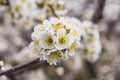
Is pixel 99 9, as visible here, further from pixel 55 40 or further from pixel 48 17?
pixel 55 40

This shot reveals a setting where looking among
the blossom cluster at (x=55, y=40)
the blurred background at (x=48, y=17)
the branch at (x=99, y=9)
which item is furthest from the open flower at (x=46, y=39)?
the branch at (x=99, y=9)

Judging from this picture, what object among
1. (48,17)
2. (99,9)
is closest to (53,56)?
(99,9)

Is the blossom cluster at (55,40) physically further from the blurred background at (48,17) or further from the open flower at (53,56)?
the blurred background at (48,17)

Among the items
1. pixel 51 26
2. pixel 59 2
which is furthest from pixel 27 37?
pixel 51 26

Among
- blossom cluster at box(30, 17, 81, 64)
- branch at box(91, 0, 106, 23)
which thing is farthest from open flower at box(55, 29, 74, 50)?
branch at box(91, 0, 106, 23)

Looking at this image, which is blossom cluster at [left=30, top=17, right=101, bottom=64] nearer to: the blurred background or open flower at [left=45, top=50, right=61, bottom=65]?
open flower at [left=45, top=50, right=61, bottom=65]

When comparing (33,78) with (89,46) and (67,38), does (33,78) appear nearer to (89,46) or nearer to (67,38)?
(89,46)
